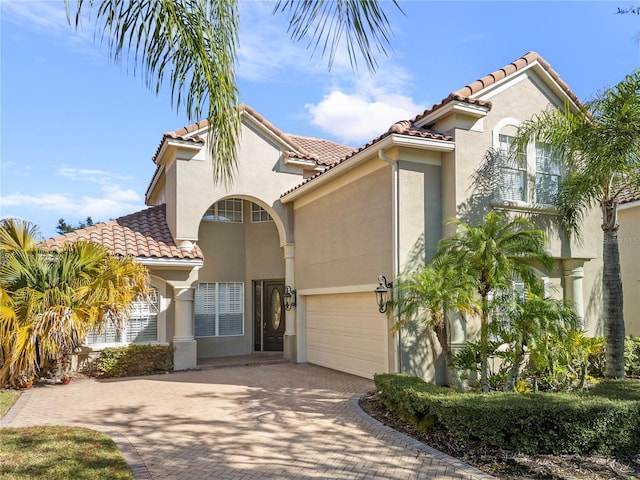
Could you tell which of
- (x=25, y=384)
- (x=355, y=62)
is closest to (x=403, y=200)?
(x=355, y=62)

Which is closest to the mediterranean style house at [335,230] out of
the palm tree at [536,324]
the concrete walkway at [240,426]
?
the concrete walkway at [240,426]

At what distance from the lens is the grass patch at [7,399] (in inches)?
417

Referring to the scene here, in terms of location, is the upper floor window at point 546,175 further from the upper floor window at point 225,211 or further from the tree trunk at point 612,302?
the upper floor window at point 225,211

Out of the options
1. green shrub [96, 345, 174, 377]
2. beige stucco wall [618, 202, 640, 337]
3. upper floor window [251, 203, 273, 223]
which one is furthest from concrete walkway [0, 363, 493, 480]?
beige stucco wall [618, 202, 640, 337]

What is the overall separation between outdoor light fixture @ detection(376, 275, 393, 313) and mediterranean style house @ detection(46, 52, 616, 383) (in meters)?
0.18

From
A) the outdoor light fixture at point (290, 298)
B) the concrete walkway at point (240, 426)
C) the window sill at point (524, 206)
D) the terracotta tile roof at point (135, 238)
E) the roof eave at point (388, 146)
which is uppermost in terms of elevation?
the roof eave at point (388, 146)

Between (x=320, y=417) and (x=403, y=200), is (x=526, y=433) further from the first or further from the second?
(x=403, y=200)

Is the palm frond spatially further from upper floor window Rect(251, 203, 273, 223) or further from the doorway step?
upper floor window Rect(251, 203, 273, 223)

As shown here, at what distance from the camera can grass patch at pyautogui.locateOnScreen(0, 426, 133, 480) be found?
6.74 m

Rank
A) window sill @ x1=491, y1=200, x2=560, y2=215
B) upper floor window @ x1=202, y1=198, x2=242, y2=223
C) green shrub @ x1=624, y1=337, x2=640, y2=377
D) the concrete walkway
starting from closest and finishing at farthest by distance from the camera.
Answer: the concrete walkway < window sill @ x1=491, y1=200, x2=560, y2=215 < green shrub @ x1=624, y1=337, x2=640, y2=377 < upper floor window @ x1=202, y1=198, x2=242, y2=223

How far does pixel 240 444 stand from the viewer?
828 cm

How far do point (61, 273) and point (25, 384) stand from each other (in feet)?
9.79

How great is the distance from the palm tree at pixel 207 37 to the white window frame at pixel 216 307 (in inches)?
537

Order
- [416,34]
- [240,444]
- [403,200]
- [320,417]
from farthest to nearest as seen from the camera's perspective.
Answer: [403,200] → [320,417] → [240,444] → [416,34]
